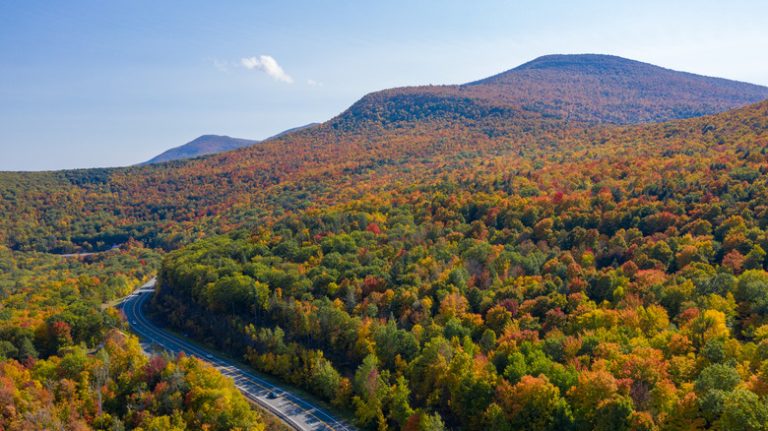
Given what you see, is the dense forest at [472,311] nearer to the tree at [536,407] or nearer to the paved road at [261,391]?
the tree at [536,407]

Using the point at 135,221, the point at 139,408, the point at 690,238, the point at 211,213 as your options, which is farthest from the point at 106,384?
the point at 135,221

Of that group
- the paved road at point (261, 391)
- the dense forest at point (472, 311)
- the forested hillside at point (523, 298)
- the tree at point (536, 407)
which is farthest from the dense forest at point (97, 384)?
the tree at point (536, 407)

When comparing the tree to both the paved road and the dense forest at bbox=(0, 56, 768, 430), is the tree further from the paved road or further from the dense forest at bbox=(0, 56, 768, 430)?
the paved road

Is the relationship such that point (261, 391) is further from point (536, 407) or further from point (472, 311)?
point (536, 407)

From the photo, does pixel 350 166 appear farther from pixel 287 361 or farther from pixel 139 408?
pixel 139 408

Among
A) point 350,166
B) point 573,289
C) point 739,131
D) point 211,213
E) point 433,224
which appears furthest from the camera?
point 350,166

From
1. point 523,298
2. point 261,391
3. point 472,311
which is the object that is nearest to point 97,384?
point 261,391

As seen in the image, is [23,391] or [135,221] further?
[135,221]
